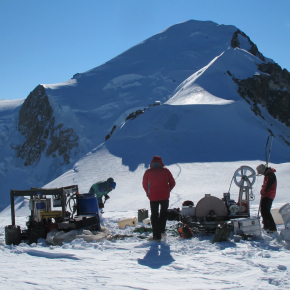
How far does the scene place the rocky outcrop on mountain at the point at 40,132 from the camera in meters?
52.4

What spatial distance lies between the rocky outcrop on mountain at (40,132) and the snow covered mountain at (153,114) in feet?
0.61

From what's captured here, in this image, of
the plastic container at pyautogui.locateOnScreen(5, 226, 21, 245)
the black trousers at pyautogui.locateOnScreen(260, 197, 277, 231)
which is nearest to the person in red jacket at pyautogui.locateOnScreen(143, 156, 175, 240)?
the black trousers at pyautogui.locateOnScreen(260, 197, 277, 231)

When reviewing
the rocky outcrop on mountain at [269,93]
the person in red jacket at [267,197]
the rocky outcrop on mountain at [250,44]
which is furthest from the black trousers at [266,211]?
the rocky outcrop on mountain at [250,44]

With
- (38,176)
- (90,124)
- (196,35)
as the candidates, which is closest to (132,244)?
(90,124)

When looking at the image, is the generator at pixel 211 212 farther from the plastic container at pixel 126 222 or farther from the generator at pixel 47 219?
the generator at pixel 47 219

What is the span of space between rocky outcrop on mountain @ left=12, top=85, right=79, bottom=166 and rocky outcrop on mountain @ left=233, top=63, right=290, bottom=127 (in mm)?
29400

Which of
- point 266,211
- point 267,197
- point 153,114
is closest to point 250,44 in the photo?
point 153,114

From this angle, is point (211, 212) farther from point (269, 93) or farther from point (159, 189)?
point (269, 93)

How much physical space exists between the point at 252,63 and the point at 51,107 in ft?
116

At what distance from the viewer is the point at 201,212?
6.21 meters

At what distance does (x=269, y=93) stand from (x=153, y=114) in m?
15.7

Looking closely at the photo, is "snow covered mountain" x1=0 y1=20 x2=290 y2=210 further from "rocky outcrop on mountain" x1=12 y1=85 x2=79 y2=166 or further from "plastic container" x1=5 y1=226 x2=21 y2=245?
"plastic container" x1=5 y1=226 x2=21 y2=245

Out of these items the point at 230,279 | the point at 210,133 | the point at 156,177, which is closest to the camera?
the point at 230,279

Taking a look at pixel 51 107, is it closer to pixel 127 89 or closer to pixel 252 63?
pixel 127 89
